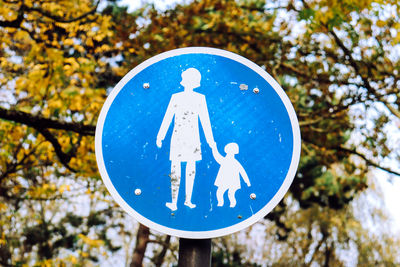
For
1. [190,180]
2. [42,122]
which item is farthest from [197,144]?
[42,122]

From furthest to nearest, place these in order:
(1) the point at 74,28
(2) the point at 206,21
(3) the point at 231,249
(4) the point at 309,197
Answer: (3) the point at 231,249
(4) the point at 309,197
(2) the point at 206,21
(1) the point at 74,28

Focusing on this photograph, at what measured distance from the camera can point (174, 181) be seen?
1.50 m

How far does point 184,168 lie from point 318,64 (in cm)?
467

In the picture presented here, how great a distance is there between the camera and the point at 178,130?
61.2 inches

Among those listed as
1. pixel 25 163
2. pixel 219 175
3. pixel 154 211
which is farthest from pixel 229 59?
pixel 25 163

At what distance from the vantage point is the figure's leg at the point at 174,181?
1483 millimetres

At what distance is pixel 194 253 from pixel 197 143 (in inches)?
14.5

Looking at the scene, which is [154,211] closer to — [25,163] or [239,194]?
[239,194]

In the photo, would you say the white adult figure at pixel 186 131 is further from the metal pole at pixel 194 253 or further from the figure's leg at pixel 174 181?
the metal pole at pixel 194 253

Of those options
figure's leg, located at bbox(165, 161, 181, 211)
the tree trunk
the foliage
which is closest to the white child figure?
figure's leg, located at bbox(165, 161, 181, 211)

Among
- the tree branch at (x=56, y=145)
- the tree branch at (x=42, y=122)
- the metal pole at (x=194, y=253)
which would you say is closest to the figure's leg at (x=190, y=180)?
the metal pole at (x=194, y=253)

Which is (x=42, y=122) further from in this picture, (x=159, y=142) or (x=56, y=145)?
(x=159, y=142)

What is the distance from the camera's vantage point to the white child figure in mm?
1483

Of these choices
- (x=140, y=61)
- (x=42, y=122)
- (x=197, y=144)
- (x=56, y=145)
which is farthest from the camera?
(x=140, y=61)
